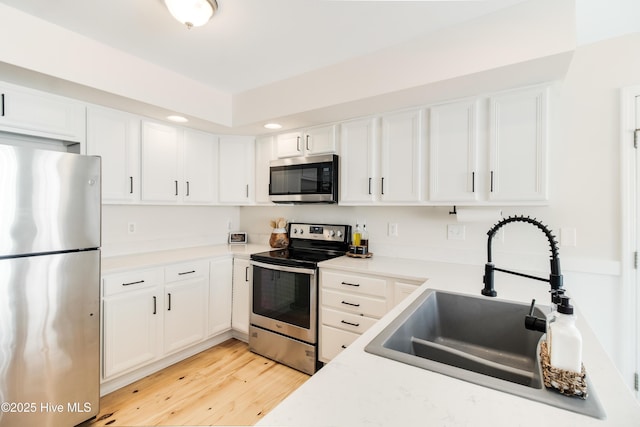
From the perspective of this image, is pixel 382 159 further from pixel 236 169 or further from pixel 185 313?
pixel 185 313

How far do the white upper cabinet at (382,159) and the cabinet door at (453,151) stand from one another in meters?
0.11

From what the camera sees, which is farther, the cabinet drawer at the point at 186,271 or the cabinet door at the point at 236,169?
the cabinet door at the point at 236,169

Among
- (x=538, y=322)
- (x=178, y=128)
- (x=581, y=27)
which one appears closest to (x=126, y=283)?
(x=178, y=128)

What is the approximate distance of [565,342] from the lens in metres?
0.68

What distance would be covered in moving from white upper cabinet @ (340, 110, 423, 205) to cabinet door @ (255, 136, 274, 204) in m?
0.89

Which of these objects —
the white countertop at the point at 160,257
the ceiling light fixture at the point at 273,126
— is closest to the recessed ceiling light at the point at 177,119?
the ceiling light fixture at the point at 273,126

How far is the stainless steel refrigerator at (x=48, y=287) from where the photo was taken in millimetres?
1507

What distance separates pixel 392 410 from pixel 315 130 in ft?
7.91

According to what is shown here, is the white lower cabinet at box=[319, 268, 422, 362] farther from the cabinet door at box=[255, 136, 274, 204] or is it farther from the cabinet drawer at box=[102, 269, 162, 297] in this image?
the cabinet drawer at box=[102, 269, 162, 297]

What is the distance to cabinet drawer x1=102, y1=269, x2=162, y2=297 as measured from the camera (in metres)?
2.07

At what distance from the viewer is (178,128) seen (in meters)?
2.78

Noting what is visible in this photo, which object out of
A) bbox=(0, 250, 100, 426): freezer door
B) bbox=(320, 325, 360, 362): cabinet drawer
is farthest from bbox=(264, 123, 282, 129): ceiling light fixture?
bbox=(320, 325, 360, 362): cabinet drawer

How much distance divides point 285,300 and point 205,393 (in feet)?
2.88

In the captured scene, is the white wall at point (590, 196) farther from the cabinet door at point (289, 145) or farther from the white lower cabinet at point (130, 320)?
the white lower cabinet at point (130, 320)
